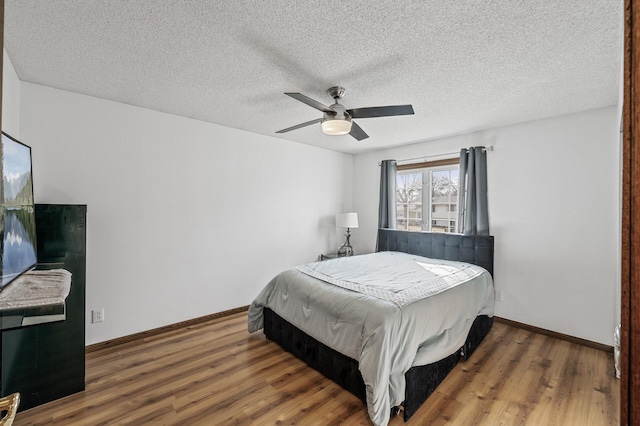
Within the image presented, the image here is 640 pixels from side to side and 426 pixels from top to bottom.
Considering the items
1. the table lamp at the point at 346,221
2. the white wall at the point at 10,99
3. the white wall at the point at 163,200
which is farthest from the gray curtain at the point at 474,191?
the white wall at the point at 10,99

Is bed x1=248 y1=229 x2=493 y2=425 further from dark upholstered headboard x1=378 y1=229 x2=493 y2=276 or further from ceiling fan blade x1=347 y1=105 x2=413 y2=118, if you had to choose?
ceiling fan blade x1=347 y1=105 x2=413 y2=118

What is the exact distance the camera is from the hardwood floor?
2047 millimetres

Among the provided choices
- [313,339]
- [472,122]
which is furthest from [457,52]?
[313,339]

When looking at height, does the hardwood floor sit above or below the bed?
below

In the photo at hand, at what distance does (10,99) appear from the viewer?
7.47 ft

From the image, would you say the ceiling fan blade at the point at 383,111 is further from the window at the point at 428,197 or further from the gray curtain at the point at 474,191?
the window at the point at 428,197

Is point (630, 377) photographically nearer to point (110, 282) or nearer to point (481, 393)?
point (481, 393)

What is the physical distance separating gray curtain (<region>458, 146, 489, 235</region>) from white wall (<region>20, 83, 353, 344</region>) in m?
2.37

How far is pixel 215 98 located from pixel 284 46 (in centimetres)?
120

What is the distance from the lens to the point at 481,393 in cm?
233

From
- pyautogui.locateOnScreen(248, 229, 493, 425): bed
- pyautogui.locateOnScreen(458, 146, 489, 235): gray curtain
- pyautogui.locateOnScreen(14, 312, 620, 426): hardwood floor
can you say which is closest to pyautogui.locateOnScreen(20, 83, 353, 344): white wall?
pyautogui.locateOnScreen(14, 312, 620, 426): hardwood floor

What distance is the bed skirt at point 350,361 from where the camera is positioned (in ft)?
6.95

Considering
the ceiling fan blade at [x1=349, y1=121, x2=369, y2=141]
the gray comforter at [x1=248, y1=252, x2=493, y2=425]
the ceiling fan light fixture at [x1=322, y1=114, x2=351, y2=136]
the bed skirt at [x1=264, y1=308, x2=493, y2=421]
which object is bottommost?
the bed skirt at [x1=264, y1=308, x2=493, y2=421]

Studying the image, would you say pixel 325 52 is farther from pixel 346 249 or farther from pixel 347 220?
pixel 346 249
